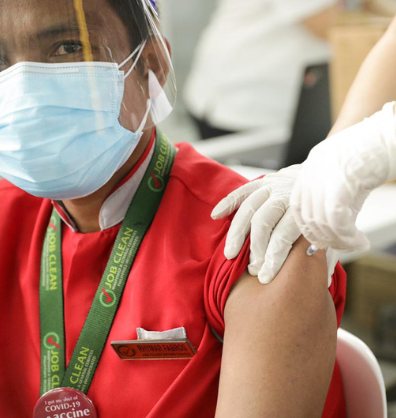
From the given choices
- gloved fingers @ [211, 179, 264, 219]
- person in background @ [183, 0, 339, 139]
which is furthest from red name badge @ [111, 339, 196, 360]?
person in background @ [183, 0, 339, 139]

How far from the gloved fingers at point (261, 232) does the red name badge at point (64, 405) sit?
16.1 inches

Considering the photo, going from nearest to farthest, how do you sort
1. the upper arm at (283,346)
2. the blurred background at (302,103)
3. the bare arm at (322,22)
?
the upper arm at (283,346)
the blurred background at (302,103)
the bare arm at (322,22)

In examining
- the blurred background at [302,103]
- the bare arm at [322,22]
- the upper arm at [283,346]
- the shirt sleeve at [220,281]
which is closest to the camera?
the upper arm at [283,346]

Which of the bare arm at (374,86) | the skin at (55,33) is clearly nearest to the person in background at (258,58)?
the bare arm at (374,86)

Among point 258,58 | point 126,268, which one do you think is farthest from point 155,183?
point 258,58

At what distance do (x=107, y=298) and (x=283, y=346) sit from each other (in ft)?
1.29

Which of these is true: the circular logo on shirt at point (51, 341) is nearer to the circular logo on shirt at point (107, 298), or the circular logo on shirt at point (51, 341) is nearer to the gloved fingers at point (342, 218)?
the circular logo on shirt at point (107, 298)

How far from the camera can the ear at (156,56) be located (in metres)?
1.39

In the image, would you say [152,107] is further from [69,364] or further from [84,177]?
[69,364]

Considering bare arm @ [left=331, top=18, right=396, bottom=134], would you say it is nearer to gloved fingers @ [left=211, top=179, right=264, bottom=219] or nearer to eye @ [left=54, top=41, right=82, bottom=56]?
gloved fingers @ [left=211, top=179, right=264, bottom=219]

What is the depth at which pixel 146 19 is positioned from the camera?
1.37 metres

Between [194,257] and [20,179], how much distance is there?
37cm

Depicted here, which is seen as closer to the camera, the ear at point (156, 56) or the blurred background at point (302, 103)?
the ear at point (156, 56)

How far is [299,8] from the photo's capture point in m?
3.64
